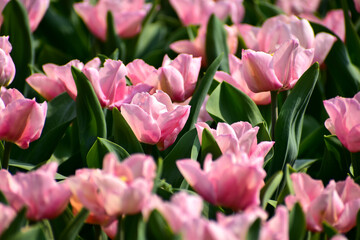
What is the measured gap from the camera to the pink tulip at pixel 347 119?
106 centimetres

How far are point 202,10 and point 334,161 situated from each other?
0.98 metres

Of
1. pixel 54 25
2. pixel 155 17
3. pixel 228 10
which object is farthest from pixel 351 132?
pixel 155 17

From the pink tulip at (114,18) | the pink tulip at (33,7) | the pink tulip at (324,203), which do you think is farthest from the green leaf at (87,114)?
the pink tulip at (114,18)

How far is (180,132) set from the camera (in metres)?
1.29

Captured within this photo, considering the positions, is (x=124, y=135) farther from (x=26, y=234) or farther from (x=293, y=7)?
(x=293, y=7)

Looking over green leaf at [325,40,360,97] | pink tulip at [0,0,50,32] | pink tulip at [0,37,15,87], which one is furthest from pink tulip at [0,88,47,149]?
green leaf at [325,40,360,97]

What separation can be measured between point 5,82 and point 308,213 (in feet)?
2.06

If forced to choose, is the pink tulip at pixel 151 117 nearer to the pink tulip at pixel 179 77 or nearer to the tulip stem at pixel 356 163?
the pink tulip at pixel 179 77

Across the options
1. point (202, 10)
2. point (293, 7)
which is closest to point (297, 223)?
point (202, 10)

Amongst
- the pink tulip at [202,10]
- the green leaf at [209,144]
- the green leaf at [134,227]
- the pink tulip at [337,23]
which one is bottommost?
the pink tulip at [202,10]

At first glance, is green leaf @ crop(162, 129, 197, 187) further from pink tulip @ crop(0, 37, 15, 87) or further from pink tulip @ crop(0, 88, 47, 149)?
pink tulip @ crop(0, 37, 15, 87)

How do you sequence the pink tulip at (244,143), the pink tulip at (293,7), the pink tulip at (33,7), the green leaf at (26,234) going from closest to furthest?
the green leaf at (26,234) → the pink tulip at (244,143) → the pink tulip at (33,7) → the pink tulip at (293,7)

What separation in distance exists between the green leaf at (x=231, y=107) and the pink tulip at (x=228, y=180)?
16.6 inches

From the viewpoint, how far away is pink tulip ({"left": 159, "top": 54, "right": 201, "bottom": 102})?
124 cm
